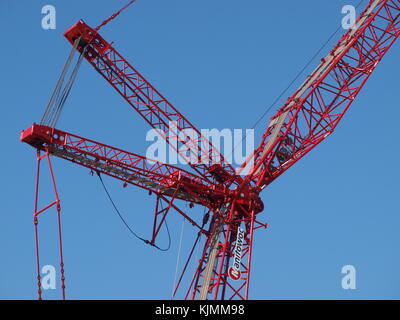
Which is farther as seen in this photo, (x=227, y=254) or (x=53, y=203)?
(x=227, y=254)

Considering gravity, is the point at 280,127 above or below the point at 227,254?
above

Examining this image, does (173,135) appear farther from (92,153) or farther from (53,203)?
(53,203)

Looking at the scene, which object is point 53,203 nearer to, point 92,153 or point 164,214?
point 92,153

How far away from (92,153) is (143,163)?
14.3 ft

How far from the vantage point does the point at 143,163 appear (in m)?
70.7

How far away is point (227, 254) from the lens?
71812mm

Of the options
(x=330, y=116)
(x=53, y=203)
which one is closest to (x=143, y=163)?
(x=53, y=203)
